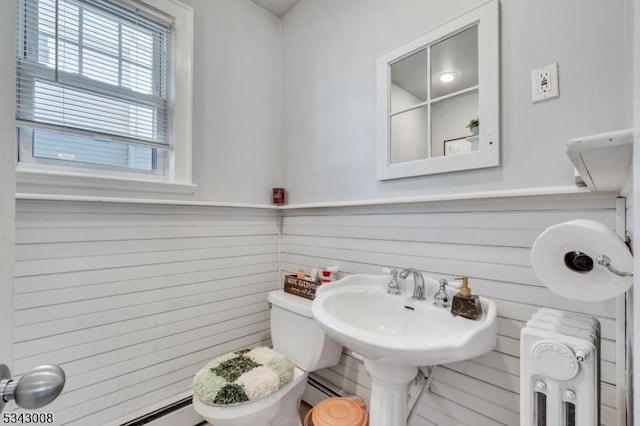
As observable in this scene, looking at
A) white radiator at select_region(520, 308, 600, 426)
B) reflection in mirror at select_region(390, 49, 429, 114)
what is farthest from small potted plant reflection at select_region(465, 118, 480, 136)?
white radiator at select_region(520, 308, 600, 426)

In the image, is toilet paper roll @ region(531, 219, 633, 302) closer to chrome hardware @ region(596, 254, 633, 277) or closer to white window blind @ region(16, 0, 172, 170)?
chrome hardware @ region(596, 254, 633, 277)

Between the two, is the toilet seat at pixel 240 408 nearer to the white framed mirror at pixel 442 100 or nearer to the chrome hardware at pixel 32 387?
the chrome hardware at pixel 32 387

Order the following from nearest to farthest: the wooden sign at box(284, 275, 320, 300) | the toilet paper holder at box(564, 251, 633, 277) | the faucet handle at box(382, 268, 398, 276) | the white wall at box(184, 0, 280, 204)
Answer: the toilet paper holder at box(564, 251, 633, 277)
the faucet handle at box(382, 268, 398, 276)
the wooden sign at box(284, 275, 320, 300)
the white wall at box(184, 0, 280, 204)

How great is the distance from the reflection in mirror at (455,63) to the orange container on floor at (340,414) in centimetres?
140

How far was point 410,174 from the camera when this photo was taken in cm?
131

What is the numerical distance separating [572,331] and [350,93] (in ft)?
4.52

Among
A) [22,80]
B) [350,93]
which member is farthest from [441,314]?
[22,80]

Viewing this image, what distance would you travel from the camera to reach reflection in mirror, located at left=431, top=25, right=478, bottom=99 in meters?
1.15

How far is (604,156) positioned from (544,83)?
0.55 meters

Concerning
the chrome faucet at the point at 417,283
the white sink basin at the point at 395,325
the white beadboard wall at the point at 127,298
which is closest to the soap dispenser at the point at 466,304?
the white sink basin at the point at 395,325

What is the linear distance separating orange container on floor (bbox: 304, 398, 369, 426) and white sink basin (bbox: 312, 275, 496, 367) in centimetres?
35

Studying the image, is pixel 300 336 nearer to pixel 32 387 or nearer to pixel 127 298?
pixel 127 298

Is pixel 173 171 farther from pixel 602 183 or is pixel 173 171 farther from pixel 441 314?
pixel 602 183

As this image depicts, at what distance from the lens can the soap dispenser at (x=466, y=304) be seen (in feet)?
3.27
